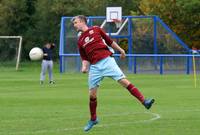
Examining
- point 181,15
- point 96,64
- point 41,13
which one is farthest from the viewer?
point 41,13

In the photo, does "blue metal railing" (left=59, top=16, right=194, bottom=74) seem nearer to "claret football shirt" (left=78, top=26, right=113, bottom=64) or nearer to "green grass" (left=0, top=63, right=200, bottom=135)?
"green grass" (left=0, top=63, right=200, bottom=135)

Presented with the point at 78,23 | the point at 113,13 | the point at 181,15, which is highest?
the point at 113,13

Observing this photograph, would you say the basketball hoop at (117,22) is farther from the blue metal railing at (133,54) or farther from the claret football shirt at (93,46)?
the claret football shirt at (93,46)

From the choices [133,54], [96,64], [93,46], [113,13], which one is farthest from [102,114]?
[113,13]

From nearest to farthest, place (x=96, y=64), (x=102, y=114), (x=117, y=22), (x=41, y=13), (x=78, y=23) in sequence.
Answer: (x=78, y=23) → (x=96, y=64) → (x=102, y=114) → (x=117, y=22) → (x=41, y=13)

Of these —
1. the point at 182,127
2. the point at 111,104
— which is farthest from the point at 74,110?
the point at 182,127

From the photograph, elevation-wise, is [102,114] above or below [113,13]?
below

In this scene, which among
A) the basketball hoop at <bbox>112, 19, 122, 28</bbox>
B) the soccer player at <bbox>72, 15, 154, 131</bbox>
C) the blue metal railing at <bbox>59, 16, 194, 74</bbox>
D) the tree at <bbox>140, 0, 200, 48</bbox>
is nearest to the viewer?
the soccer player at <bbox>72, 15, 154, 131</bbox>

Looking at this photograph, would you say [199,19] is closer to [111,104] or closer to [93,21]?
[93,21]

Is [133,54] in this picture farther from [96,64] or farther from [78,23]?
[78,23]

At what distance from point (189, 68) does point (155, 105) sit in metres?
24.7

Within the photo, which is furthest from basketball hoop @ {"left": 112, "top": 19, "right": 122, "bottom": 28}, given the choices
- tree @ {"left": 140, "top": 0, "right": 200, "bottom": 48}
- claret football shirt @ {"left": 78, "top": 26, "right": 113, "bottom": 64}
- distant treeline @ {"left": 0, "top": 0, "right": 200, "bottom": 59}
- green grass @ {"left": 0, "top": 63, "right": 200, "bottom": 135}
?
claret football shirt @ {"left": 78, "top": 26, "right": 113, "bottom": 64}

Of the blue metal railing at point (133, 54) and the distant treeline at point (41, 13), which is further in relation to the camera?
the distant treeline at point (41, 13)

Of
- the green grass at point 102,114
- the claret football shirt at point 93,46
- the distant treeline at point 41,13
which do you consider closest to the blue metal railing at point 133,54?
the green grass at point 102,114
